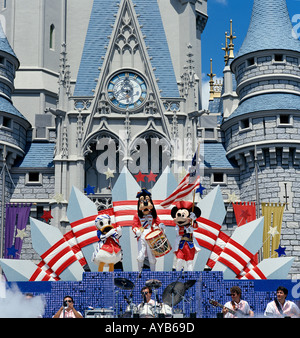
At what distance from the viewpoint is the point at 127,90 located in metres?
29.6

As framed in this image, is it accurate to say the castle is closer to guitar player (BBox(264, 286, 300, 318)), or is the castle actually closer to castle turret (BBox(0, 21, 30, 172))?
castle turret (BBox(0, 21, 30, 172))

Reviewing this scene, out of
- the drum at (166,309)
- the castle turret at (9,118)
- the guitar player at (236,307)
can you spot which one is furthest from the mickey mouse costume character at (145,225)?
the castle turret at (9,118)

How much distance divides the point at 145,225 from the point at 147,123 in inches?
482

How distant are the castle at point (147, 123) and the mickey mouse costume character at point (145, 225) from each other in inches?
401

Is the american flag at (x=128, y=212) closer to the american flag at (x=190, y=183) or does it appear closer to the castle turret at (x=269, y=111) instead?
the american flag at (x=190, y=183)

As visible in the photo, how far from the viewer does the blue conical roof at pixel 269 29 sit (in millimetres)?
29016

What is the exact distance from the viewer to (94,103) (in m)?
29.1

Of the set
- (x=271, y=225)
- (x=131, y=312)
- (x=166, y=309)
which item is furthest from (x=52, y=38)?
(x=131, y=312)

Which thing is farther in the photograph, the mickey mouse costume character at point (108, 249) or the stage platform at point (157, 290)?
the mickey mouse costume character at point (108, 249)

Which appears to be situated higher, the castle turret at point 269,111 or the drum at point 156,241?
the castle turret at point 269,111

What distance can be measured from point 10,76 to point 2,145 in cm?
376

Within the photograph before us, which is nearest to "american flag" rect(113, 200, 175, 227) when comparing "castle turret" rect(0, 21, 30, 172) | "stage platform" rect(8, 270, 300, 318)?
"stage platform" rect(8, 270, 300, 318)

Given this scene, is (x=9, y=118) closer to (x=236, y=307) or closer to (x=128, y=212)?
(x=128, y=212)
